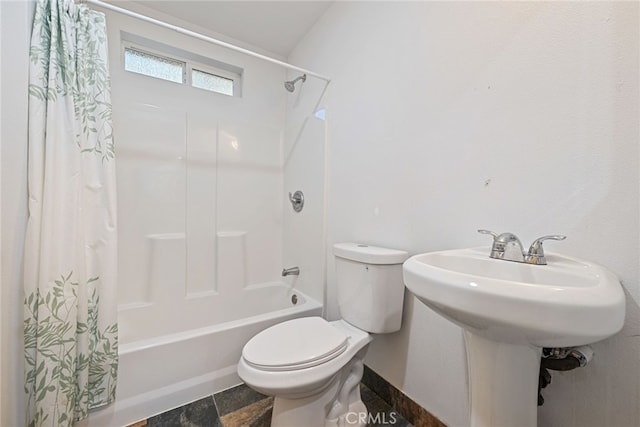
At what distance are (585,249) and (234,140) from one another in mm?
2061

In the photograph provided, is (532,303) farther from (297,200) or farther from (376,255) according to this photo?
(297,200)

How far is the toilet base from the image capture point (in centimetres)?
103

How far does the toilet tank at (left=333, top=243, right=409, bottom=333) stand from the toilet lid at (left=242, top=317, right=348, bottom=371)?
142mm

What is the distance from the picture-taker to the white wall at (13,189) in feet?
2.65

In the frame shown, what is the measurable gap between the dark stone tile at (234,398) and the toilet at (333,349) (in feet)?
1.05

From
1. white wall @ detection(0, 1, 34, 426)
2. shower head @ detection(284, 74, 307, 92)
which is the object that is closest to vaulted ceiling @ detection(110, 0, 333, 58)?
shower head @ detection(284, 74, 307, 92)

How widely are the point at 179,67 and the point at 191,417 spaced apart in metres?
2.23

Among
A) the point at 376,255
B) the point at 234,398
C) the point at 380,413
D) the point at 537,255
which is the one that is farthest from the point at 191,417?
the point at 537,255

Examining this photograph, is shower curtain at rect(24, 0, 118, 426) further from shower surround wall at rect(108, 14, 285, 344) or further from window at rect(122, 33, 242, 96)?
window at rect(122, 33, 242, 96)

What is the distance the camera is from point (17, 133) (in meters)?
0.87

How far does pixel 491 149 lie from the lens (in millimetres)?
915

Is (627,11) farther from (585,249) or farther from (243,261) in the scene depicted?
(243,261)

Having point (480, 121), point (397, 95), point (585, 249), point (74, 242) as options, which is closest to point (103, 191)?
point (74, 242)

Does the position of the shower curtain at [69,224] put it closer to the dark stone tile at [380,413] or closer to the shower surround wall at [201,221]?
the shower surround wall at [201,221]
